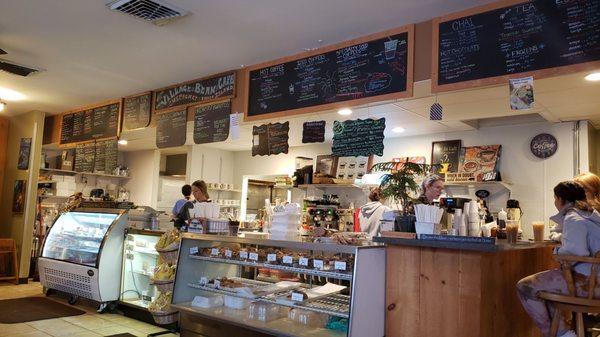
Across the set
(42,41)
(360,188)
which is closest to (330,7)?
(42,41)

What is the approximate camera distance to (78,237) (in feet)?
20.0

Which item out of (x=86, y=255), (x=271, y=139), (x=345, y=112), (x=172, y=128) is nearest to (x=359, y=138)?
(x=271, y=139)

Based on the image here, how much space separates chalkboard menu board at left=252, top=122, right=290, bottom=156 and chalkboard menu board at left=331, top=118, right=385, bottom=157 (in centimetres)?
66

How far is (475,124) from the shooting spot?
6586 millimetres

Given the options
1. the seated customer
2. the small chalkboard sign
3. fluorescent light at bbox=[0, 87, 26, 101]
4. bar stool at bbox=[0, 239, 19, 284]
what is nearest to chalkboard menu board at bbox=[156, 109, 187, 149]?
the small chalkboard sign

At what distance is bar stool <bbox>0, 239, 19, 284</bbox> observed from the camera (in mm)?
7438

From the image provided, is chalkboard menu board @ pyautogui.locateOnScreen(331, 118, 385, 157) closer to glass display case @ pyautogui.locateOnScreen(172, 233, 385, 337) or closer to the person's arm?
glass display case @ pyautogui.locateOnScreen(172, 233, 385, 337)

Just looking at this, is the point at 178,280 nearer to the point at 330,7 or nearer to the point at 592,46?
the point at 330,7

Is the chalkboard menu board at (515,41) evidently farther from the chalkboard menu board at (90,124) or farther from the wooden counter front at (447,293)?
the chalkboard menu board at (90,124)

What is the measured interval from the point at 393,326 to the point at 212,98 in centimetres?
342

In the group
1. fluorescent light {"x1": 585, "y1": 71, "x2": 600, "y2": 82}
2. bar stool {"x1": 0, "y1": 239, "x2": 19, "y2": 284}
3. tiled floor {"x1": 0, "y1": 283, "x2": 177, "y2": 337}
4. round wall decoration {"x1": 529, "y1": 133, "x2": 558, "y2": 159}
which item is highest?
fluorescent light {"x1": 585, "y1": 71, "x2": 600, "y2": 82}

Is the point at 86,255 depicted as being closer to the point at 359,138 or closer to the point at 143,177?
the point at 359,138

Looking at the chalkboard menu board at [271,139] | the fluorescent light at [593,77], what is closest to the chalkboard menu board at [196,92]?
the chalkboard menu board at [271,139]

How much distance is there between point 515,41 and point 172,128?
13.5ft
